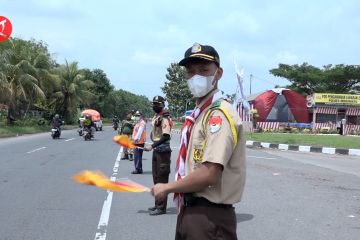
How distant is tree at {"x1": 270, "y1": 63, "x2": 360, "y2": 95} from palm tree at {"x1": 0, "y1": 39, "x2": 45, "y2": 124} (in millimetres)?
28371

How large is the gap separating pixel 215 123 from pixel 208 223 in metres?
0.57

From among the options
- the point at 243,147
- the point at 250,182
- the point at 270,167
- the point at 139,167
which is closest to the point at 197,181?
the point at 243,147

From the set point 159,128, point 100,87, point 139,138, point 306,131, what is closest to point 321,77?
point 306,131

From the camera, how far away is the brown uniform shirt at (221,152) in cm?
270

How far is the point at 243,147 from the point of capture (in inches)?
113

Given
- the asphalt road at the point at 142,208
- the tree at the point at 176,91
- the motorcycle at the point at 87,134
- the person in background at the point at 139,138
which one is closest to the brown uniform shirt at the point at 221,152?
the asphalt road at the point at 142,208

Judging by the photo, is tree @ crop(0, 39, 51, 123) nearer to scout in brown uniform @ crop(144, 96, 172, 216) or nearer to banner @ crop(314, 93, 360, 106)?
banner @ crop(314, 93, 360, 106)

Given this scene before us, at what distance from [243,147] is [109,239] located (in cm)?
349

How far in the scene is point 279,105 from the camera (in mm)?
43500

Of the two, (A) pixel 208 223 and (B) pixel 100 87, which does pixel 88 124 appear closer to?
(A) pixel 208 223

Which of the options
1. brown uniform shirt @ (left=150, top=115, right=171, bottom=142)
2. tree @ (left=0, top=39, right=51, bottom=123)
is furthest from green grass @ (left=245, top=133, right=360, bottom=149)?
A: tree @ (left=0, top=39, right=51, bottom=123)

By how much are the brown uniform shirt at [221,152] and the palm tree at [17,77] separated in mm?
32429

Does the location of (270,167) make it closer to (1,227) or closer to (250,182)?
(250,182)

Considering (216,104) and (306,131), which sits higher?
(306,131)
